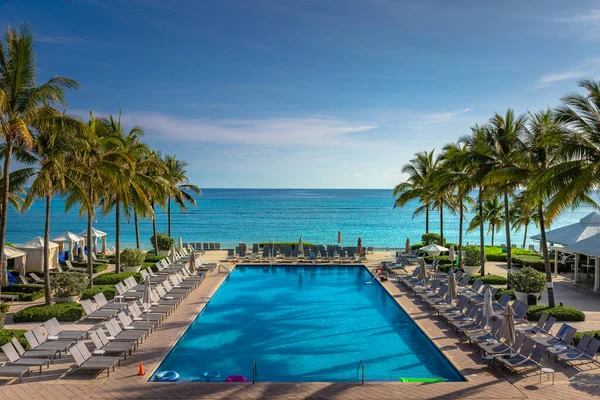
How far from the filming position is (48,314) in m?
15.1

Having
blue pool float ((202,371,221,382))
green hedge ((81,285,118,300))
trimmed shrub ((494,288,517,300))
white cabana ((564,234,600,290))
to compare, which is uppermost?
white cabana ((564,234,600,290))

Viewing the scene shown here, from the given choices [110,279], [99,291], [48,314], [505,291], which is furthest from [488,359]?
[110,279]

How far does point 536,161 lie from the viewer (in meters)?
16.9

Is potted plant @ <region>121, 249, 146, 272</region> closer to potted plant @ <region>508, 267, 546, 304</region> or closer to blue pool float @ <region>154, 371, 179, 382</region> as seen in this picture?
blue pool float @ <region>154, 371, 179, 382</region>

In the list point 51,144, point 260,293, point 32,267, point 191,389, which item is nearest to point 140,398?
point 191,389

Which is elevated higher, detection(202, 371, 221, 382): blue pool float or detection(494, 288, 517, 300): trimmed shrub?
detection(494, 288, 517, 300): trimmed shrub

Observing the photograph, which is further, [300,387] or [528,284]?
[528,284]

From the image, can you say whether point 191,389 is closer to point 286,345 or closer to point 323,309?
point 286,345

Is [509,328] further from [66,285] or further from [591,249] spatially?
[66,285]

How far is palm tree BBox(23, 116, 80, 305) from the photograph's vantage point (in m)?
14.9

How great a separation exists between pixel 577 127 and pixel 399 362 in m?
8.76

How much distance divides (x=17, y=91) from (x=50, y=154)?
2.51 meters

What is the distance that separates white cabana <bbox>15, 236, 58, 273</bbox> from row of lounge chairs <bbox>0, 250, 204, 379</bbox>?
299 inches

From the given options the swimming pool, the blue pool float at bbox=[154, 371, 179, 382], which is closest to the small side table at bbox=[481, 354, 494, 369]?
the swimming pool
